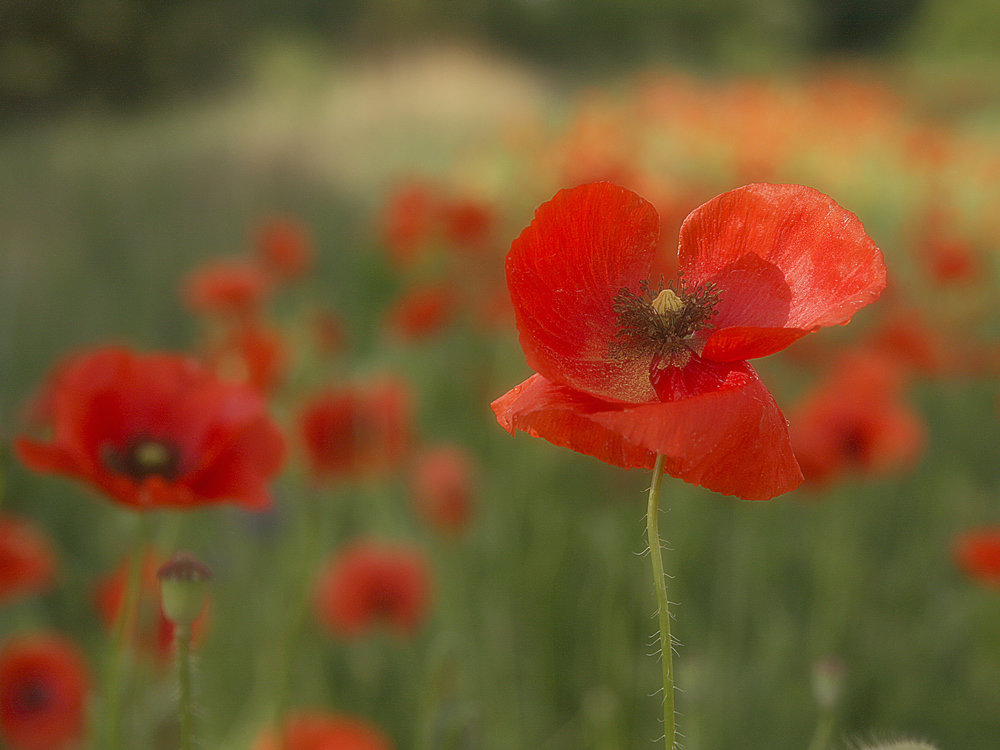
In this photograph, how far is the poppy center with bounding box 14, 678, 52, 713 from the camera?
1323 mm

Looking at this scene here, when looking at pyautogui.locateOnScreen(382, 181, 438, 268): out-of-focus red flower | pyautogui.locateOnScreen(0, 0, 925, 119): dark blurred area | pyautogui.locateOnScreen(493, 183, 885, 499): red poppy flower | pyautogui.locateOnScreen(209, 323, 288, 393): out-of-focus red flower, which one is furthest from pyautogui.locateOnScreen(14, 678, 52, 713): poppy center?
pyautogui.locateOnScreen(0, 0, 925, 119): dark blurred area

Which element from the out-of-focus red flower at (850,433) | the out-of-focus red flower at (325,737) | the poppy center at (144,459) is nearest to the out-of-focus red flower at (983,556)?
the out-of-focus red flower at (850,433)

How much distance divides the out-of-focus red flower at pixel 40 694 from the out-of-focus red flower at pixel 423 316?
35.4 inches

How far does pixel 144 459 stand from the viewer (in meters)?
0.86

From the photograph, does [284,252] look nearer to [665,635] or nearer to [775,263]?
[775,263]

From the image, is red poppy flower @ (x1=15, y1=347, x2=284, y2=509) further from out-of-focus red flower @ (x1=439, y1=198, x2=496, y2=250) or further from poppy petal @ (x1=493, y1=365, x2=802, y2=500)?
out-of-focus red flower @ (x1=439, y1=198, x2=496, y2=250)

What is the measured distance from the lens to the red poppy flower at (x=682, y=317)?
0.47 m

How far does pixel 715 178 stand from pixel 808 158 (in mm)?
1453

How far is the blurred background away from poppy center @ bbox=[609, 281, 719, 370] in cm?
39

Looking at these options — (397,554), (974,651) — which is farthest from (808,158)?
(397,554)

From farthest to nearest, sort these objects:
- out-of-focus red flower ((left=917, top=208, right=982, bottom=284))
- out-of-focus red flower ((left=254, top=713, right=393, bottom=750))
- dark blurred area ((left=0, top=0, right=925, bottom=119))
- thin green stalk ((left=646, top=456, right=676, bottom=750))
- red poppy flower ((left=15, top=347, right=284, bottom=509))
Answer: dark blurred area ((left=0, top=0, right=925, bottom=119)) < out-of-focus red flower ((left=917, top=208, right=982, bottom=284)) < out-of-focus red flower ((left=254, top=713, right=393, bottom=750)) < red poppy flower ((left=15, top=347, right=284, bottom=509)) < thin green stalk ((left=646, top=456, right=676, bottom=750))

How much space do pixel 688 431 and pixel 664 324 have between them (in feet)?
0.40

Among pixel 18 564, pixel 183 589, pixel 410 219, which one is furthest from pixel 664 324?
pixel 410 219

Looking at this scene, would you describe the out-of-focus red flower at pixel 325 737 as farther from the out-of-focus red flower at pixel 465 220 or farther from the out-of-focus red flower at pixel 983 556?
the out-of-focus red flower at pixel 465 220
